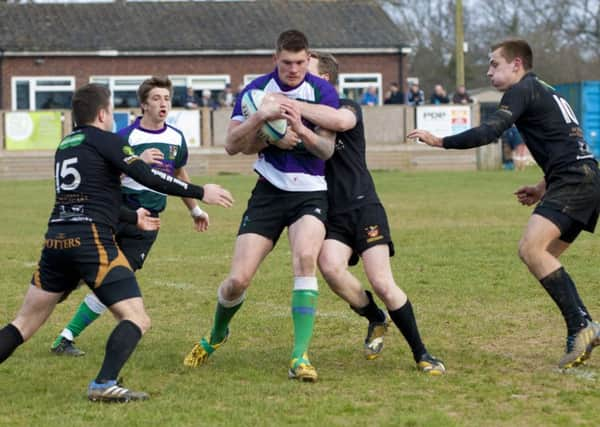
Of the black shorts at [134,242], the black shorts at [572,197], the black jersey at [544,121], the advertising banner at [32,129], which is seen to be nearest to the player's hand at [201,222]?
the black shorts at [134,242]

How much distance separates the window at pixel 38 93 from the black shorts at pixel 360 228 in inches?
1386

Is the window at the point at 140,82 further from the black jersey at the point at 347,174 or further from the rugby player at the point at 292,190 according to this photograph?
the rugby player at the point at 292,190

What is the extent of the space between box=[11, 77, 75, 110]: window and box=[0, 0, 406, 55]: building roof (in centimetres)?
107

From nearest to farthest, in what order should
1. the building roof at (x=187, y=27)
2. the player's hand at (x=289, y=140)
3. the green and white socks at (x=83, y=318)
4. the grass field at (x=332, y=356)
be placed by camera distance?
1. the grass field at (x=332, y=356)
2. the player's hand at (x=289, y=140)
3. the green and white socks at (x=83, y=318)
4. the building roof at (x=187, y=27)

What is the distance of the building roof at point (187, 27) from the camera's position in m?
42.5

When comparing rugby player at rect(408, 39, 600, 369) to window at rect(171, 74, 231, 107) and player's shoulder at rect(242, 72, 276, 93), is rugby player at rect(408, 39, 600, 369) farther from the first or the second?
window at rect(171, 74, 231, 107)

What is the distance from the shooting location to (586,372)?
7.14 meters

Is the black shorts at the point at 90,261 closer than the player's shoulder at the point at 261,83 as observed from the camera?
Yes

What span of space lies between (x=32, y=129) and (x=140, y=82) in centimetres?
1152

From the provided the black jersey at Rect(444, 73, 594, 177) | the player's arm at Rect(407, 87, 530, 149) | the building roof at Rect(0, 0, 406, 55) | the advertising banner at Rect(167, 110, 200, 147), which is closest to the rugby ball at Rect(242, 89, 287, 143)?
Answer: the player's arm at Rect(407, 87, 530, 149)

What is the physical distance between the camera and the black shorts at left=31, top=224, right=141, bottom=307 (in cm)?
647

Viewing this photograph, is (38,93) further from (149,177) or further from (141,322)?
(141,322)

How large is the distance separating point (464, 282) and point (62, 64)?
33321 millimetres

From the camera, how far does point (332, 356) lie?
7816mm
